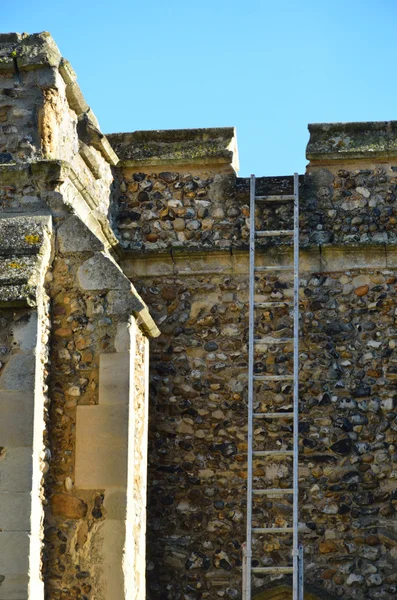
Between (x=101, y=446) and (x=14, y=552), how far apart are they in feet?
3.17

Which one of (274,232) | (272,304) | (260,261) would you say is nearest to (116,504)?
(272,304)

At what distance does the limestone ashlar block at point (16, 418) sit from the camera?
9.91 meters

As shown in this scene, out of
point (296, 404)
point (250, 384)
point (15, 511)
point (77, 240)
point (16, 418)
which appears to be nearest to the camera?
point (15, 511)

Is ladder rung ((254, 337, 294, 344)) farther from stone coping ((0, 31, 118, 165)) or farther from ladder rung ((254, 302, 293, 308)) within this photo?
stone coping ((0, 31, 118, 165))

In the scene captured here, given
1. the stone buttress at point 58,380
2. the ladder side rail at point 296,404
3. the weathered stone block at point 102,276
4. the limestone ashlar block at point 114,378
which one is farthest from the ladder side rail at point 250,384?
the weathered stone block at point 102,276

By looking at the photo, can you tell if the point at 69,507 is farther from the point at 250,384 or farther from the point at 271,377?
the point at 271,377

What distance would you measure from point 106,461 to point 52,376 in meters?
0.72

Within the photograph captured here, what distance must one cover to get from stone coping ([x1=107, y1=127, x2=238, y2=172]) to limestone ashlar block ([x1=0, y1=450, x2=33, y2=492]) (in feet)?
12.3

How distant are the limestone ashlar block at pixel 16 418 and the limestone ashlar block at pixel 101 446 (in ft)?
1.39

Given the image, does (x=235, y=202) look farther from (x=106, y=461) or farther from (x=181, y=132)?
(x=106, y=461)

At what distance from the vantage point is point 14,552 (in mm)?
9719

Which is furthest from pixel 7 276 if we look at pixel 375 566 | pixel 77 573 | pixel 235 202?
pixel 375 566

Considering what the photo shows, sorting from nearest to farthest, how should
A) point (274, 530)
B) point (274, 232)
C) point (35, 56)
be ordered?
point (35, 56), point (274, 530), point (274, 232)

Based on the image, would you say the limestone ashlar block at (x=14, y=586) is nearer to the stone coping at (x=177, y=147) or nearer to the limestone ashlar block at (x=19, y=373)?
the limestone ashlar block at (x=19, y=373)
